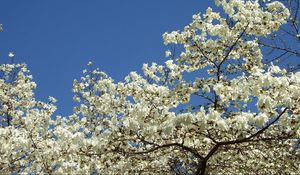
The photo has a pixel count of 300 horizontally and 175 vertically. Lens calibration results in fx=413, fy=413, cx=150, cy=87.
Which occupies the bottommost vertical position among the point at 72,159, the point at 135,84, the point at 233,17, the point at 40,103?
the point at 72,159

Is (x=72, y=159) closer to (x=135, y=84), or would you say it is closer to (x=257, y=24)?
(x=135, y=84)

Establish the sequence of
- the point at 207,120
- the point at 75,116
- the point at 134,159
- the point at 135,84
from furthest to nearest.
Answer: the point at 75,116, the point at 135,84, the point at 134,159, the point at 207,120

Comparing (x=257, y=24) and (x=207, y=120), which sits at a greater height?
(x=257, y=24)

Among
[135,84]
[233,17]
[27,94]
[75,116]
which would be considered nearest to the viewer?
[233,17]

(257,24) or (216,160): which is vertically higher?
(257,24)

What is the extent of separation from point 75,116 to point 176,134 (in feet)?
38.1

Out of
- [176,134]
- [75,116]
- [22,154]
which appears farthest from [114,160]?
[75,116]

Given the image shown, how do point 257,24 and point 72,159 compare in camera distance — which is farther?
point 257,24

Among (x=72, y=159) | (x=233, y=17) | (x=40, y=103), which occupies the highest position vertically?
(x=40, y=103)

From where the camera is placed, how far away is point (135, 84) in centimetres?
1473

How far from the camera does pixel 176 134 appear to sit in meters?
10.6

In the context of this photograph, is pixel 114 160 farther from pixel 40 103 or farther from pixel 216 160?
pixel 40 103

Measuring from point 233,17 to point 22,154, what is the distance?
Answer: 25.6ft

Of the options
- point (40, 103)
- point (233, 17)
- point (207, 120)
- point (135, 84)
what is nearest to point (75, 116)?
point (40, 103)
